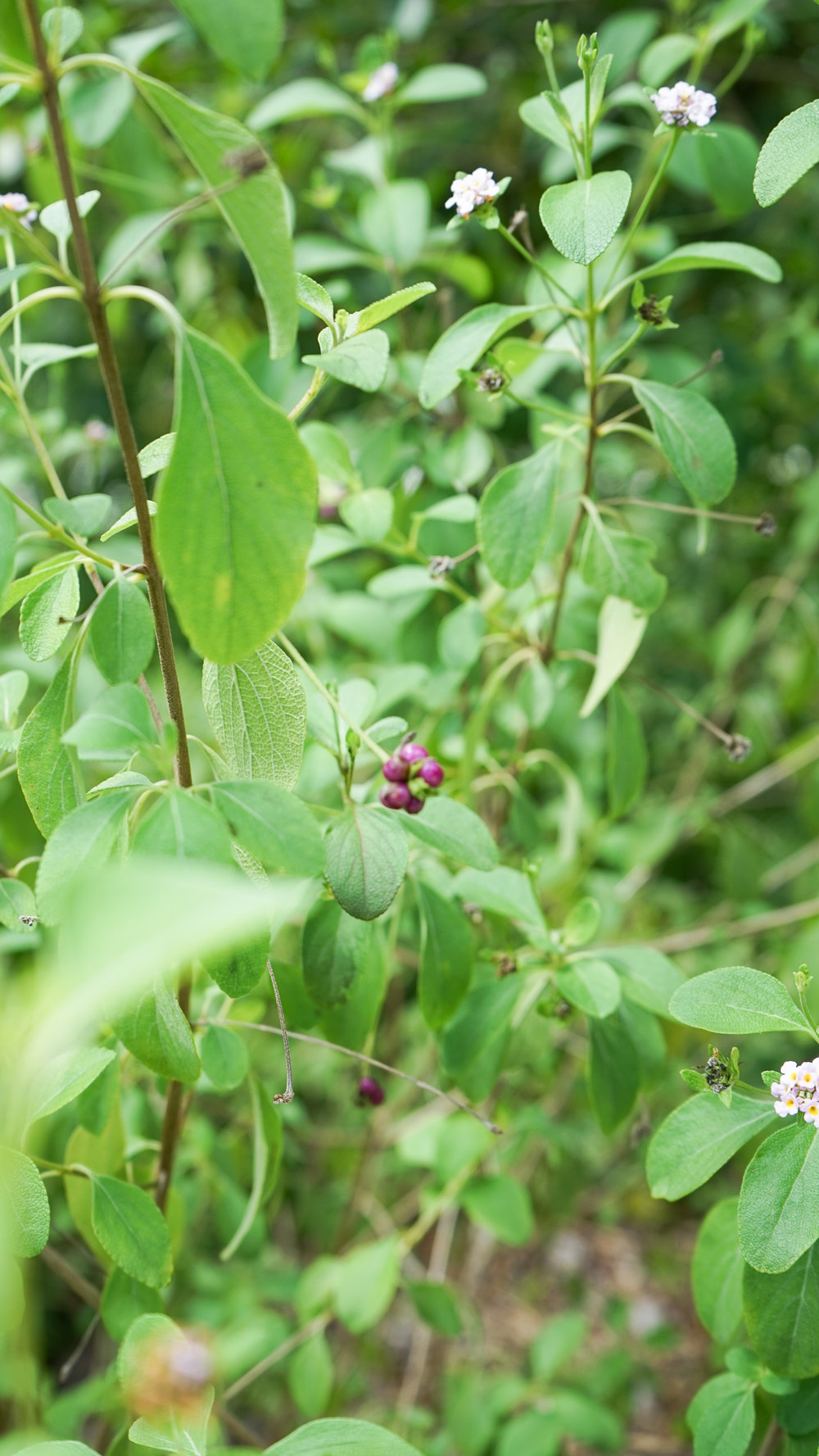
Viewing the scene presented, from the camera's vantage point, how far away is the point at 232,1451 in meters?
0.56

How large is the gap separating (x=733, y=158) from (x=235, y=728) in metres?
0.70

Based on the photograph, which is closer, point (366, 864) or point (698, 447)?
point (366, 864)

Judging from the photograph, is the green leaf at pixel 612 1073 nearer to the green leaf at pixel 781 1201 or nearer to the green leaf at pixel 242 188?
→ the green leaf at pixel 781 1201

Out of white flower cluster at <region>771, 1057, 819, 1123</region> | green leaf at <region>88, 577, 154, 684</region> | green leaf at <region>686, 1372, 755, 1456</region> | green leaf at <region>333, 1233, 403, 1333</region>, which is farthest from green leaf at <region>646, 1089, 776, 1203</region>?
green leaf at <region>333, 1233, 403, 1333</region>

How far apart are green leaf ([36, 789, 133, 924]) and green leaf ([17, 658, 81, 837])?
0.24 feet

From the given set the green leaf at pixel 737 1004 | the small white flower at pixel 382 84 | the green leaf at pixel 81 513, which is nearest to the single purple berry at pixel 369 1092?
the green leaf at pixel 737 1004

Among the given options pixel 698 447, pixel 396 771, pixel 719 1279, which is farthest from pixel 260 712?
pixel 719 1279

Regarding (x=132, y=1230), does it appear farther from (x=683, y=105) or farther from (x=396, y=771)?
(x=683, y=105)

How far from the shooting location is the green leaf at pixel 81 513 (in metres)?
0.50

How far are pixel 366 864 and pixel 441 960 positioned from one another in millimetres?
160

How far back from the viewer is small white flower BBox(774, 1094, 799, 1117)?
18.8 inches

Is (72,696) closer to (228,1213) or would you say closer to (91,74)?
(228,1213)

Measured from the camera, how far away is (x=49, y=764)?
1.59 ft

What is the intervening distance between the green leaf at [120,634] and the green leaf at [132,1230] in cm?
27
